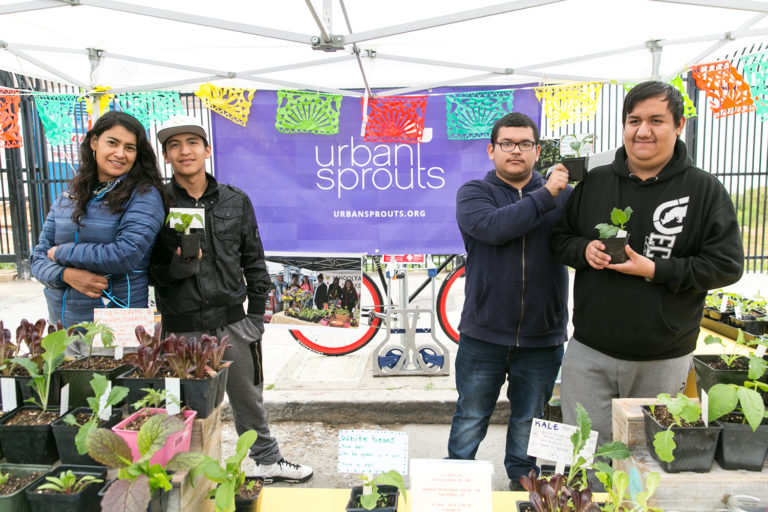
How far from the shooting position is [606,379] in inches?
73.3

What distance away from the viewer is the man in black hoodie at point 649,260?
1.68m

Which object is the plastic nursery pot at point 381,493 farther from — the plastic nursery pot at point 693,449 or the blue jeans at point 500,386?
the blue jeans at point 500,386

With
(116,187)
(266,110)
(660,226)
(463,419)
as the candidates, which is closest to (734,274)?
(660,226)

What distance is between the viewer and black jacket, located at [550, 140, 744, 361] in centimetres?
166

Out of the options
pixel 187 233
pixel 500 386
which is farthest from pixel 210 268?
pixel 500 386

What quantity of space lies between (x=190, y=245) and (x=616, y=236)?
165cm

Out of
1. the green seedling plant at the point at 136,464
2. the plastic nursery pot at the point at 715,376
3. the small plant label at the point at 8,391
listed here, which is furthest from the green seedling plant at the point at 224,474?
the plastic nursery pot at the point at 715,376

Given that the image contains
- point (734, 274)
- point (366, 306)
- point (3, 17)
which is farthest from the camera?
point (366, 306)

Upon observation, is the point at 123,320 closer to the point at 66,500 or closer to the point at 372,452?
the point at 66,500

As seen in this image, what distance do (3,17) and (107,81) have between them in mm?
774

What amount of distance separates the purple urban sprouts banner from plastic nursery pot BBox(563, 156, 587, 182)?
6.69 ft

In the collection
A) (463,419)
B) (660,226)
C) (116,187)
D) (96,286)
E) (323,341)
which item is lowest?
(323,341)

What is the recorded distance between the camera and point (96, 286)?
204 centimetres

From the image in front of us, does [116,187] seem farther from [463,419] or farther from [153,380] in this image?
[463,419]
